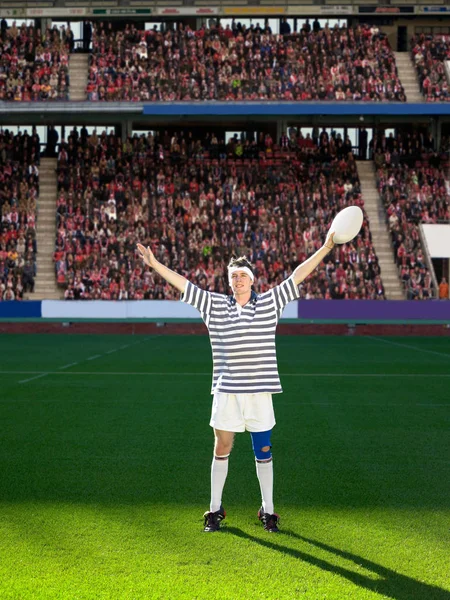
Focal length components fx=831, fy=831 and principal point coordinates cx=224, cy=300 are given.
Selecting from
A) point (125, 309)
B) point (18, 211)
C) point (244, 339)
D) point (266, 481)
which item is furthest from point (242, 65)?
point (266, 481)

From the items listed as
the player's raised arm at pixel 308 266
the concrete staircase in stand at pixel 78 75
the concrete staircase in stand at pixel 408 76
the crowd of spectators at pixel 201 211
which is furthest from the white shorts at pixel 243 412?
the concrete staircase in stand at pixel 408 76

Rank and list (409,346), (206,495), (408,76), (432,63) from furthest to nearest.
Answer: (408,76), (432,63), (409,346), (206,495)

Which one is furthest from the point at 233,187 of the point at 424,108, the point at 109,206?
the point at 424,108

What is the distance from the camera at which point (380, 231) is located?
4119 centimetres

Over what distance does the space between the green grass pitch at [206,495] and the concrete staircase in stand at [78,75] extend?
30.9m

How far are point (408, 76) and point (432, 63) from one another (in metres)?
1.43

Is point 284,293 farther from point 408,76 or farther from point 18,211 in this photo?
point 408,76

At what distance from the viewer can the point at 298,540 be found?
6.04 m

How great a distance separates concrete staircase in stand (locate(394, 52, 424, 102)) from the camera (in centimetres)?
4438

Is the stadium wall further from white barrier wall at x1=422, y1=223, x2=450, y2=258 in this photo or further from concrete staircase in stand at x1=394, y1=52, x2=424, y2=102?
concrete staircase in stand at x1=394, y1=52, x2=424, y2=102

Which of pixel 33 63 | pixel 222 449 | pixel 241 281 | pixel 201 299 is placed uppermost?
pixel 33 63

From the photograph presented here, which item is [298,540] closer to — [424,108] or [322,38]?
[424,108]

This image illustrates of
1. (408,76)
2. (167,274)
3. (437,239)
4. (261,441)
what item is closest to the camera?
(261,441)

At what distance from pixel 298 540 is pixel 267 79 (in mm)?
40524
